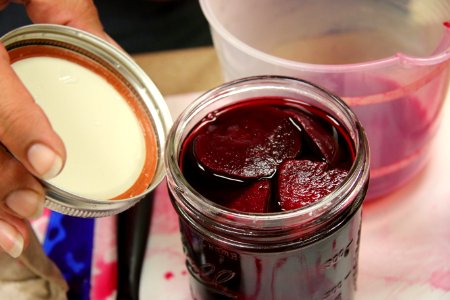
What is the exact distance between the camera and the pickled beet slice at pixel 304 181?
1.70 feet

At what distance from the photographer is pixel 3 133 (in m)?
0.49

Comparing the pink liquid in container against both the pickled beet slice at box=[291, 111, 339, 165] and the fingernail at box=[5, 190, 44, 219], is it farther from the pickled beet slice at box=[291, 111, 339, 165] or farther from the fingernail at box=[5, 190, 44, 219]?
the fingernail at box=[5, 190, 44, 219]

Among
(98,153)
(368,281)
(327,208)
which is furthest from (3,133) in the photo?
(368,281)

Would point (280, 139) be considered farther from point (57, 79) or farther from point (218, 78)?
point (218, 78)

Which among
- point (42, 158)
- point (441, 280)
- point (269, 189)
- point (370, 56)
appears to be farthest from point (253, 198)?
point (370, 56)

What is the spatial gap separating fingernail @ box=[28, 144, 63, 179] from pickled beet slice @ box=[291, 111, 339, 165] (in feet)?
0.74

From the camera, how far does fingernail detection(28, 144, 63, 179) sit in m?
0.47

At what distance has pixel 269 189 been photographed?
529 mm

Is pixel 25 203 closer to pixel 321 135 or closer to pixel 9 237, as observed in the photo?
pixel 9 237

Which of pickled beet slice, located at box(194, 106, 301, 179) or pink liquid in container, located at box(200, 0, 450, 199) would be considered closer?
pickled beet slice, located at box(194, 106, 301, 179)

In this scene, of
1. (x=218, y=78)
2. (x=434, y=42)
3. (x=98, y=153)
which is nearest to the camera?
(x=98, y=153)

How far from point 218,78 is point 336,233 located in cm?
46

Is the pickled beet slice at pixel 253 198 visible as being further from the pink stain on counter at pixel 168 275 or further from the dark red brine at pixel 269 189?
the pink stain on counter at pixel 168 275

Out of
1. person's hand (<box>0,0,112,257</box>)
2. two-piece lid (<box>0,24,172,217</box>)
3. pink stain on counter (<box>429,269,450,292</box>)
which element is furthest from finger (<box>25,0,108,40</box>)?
pink stain on counter (<box>429,269,450,292</box>)
